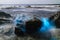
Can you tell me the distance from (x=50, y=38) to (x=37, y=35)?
0.38 ft

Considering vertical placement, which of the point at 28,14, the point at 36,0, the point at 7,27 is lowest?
the point at 7,27

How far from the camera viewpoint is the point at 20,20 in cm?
96

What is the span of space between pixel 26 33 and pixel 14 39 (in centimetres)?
12

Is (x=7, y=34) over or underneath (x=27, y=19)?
underneath

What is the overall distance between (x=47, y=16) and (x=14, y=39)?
14.3 inches

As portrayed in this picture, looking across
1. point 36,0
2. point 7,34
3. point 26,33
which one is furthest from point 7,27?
point 36,0

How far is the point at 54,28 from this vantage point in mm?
940

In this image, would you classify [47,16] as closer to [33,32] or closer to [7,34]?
[33,32]

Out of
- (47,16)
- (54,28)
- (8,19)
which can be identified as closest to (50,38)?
(54,28)

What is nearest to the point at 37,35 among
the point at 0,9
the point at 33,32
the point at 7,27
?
the point at 33,32

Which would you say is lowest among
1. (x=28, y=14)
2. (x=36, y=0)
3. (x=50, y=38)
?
(x=50, y=38)

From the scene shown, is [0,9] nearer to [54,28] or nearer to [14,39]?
[14,39]

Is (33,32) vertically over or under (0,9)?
under

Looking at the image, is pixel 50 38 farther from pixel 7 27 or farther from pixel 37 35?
pixel 7 27
